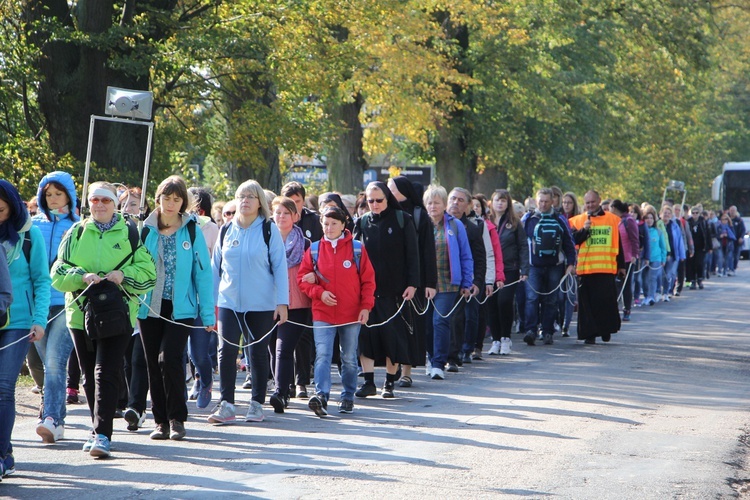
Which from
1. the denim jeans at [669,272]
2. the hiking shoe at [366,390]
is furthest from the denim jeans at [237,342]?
the denim jeans at [669,272]

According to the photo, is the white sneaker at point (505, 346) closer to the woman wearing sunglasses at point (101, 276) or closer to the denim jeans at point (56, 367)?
the denim jeans at point (56, 367)

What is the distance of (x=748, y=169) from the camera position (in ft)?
160

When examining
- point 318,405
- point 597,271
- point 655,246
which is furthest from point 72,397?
point 655,246

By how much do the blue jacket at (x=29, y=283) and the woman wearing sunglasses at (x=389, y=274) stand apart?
401 cm

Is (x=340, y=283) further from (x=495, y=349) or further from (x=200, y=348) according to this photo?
(x=495, y=349)

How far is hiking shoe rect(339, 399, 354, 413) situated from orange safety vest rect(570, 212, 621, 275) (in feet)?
23.7

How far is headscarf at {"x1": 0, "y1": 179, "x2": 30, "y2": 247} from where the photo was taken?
731cm

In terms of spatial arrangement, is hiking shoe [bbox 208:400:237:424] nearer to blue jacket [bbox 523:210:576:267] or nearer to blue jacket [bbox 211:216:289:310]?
blue jacket [bbox 211:216:289:310]

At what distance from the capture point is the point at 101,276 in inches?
312

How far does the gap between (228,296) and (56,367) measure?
147 cm

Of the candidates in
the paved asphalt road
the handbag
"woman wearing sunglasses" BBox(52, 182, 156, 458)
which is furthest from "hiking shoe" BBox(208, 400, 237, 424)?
the handbag

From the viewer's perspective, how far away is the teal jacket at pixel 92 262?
7891mm

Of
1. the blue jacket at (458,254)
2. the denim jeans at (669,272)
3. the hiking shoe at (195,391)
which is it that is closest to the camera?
the hiking shoe at (195,391)

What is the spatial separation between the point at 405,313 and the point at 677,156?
42441mm
